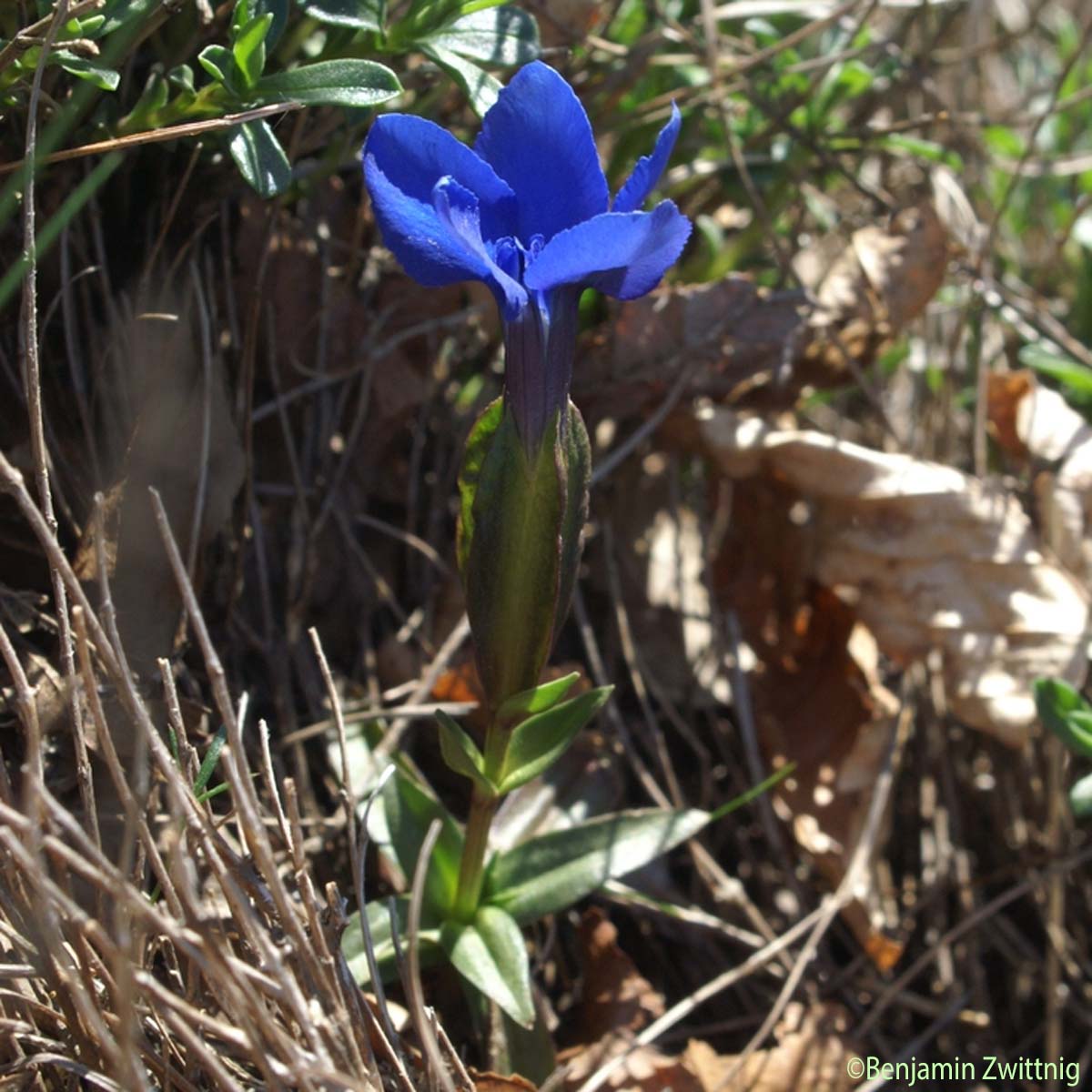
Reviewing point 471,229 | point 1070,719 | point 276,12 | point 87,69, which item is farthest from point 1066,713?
point 87,69

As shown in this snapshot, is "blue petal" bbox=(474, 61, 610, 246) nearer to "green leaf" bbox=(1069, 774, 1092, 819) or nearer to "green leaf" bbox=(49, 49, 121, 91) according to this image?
"green leaf" bbox=(49, 49, 121, 91)

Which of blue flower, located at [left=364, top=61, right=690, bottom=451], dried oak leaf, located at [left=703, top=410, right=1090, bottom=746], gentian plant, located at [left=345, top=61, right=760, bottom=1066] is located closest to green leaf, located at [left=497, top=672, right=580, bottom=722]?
gentian plant, located at [left=345, top=61, right=760, bottom=1066]

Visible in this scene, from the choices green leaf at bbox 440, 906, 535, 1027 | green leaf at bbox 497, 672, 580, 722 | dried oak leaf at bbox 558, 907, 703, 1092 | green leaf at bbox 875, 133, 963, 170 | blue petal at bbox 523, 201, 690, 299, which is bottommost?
dried oak leaf at bbox 558, 907, 703, 1092

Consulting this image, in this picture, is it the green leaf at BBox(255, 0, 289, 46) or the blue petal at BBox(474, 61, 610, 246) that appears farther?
the green leaf at BBox(255, 0, 289, 46)

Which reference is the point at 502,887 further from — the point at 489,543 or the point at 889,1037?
the point at 889,1037

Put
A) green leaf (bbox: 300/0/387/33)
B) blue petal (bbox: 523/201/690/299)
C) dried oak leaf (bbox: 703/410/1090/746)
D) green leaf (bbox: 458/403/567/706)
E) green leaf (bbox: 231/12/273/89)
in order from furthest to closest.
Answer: dried oak leaf (bbox: 703/410/1090/746), green leaf (bbox: 300/0/387/33), green leaf (bbox: 231/12/273/89), green leaf (bbox: 458/403/567/706), blue petal (bbox: 523/201/690/299)

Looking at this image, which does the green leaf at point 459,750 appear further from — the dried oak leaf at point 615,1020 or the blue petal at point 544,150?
the blue petal at point 544,150

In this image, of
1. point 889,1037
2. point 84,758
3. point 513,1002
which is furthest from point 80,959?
point 889,1037
